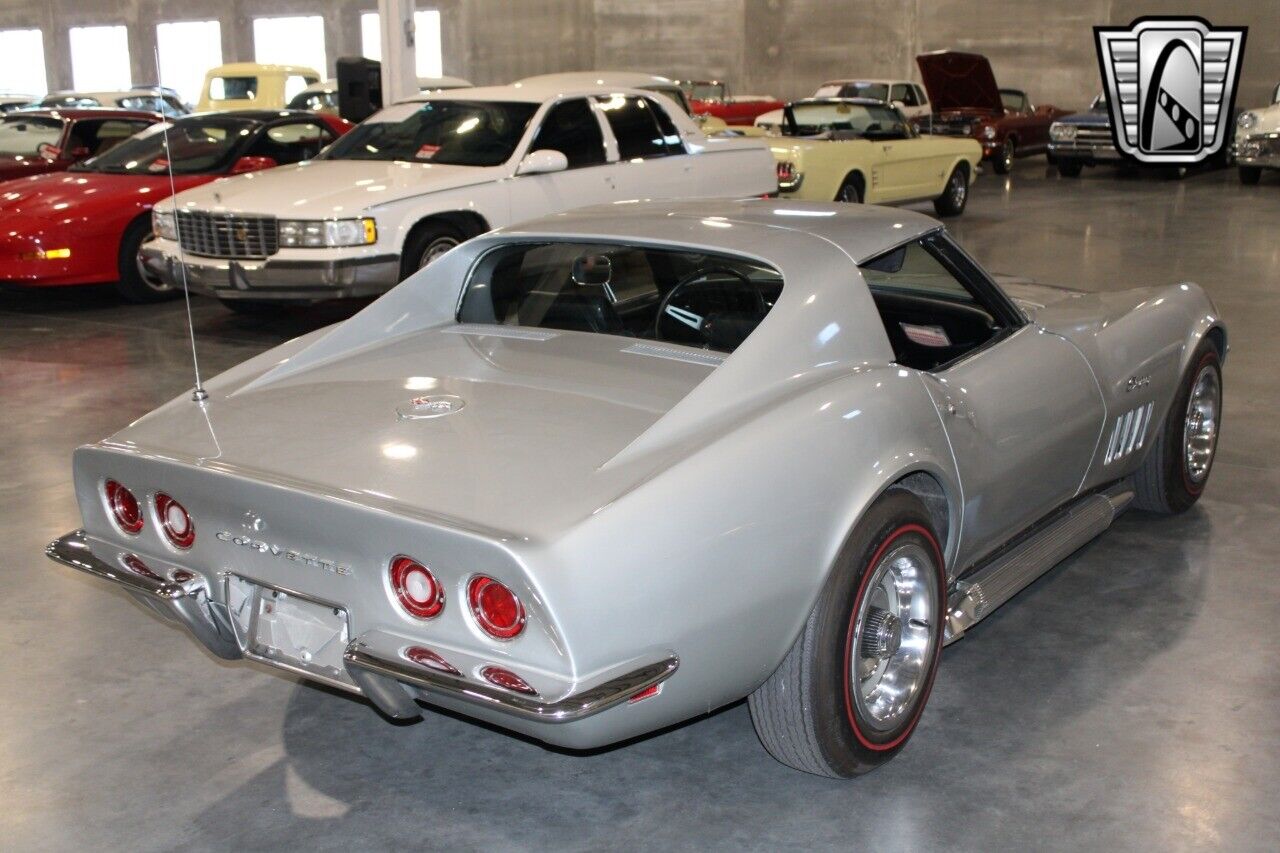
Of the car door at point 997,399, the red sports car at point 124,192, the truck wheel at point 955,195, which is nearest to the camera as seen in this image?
the car door at point 997,399

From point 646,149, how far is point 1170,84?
47.3ft

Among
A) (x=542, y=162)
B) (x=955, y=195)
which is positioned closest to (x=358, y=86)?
(x=542, y=162)

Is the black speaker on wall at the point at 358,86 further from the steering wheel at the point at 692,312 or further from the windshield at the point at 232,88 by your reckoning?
the steering wheel at the point at 692,312

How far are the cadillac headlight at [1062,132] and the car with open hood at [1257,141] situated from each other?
2199mm

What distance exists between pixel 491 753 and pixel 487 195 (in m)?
5.56

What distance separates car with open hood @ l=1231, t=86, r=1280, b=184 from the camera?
655 inches

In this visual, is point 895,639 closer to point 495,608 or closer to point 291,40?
point 495,608

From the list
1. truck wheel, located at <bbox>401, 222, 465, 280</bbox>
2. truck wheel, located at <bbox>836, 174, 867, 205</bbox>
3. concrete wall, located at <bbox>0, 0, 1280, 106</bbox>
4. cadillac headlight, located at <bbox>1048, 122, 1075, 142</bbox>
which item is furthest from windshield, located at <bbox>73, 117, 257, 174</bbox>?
concrete wall, located at <bbox>0, 0, 1280, 106</bbox>

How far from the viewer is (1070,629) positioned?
12.8ft

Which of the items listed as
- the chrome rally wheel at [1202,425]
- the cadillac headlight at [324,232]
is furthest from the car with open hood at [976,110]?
the chrome rally wheel at [1202,425]

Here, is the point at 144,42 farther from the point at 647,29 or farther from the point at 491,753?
the point at 491,753

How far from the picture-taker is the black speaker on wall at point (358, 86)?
1277 cm

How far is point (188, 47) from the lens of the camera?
1243 inches

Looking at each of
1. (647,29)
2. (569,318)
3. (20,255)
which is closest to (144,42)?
(647,29)
